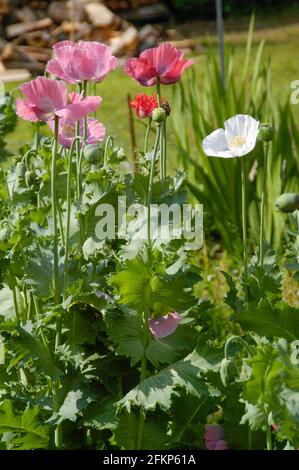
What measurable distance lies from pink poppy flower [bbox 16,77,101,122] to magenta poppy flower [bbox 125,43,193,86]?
0.21m

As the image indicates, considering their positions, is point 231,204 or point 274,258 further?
point 231,204

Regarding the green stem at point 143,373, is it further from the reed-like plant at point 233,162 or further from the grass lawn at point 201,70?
the grass lawn at point 201,70

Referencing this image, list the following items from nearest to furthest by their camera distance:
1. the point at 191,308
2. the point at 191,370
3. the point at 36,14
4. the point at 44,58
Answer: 1. the point at 191,370
2. the point at 191,308
3. the point at 44,58
4. the point at 36,14

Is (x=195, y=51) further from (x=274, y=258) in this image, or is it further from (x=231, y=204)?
(x=274, y=258)

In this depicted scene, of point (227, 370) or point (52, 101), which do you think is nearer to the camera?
point (227, 370)

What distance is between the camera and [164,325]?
5.62 ft

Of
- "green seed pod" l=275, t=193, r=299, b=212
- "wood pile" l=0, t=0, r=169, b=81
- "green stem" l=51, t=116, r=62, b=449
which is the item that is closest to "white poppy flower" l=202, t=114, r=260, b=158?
"green seed pod" l=275, t=193, r=299, b=212

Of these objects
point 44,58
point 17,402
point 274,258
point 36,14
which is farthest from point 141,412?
point 36,14

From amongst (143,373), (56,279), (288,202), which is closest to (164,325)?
(143,373)

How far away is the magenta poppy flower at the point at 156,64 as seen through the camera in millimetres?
1887

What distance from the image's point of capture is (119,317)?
169cm

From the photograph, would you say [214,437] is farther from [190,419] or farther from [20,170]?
[20,170]

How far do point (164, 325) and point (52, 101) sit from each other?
17.2 inches
